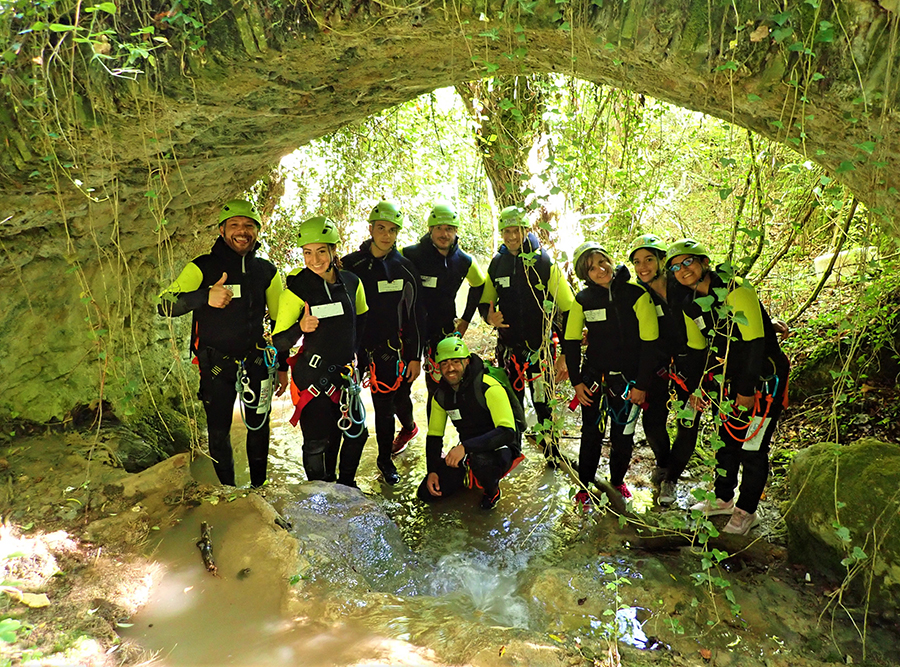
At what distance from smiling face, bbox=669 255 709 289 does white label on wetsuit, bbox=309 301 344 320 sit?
2.40m

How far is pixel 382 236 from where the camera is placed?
4.84 m

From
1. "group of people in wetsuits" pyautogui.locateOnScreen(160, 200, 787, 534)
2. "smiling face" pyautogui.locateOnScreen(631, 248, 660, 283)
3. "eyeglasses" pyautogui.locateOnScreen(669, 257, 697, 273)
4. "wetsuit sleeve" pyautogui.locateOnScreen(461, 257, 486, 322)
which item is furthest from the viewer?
"wetsuit sleeve" pyautogui.locateOnScreen(461, 257, 486, 322)

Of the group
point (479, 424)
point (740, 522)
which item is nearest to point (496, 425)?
point (479, 424)

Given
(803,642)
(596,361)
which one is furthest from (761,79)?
(803,642)

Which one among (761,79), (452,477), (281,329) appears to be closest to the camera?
(761,79)

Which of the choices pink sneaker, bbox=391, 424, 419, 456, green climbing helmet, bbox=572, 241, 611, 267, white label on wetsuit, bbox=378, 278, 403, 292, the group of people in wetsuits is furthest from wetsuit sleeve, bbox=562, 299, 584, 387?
pink sneaker, bbox=391, 424, 419, 456

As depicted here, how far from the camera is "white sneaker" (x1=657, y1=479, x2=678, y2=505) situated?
15.4 ft

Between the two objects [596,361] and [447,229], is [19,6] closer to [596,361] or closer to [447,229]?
[447,229]

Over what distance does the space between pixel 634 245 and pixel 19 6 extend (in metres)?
4.06

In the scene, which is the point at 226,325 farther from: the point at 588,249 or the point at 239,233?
the point at 588,249

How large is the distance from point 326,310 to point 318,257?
1.30 ft

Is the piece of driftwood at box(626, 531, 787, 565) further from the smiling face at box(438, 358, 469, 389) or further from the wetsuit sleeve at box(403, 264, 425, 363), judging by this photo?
the wetsuit sleeve at box(403, 264, 425, 363)

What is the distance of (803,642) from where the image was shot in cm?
313

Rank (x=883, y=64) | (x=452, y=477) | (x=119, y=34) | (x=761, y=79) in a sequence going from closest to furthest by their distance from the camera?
1. (x=883, y=64)
2. (x=761, y=79)
3. (x=119, y=34)
4. (x=452, y=477)
